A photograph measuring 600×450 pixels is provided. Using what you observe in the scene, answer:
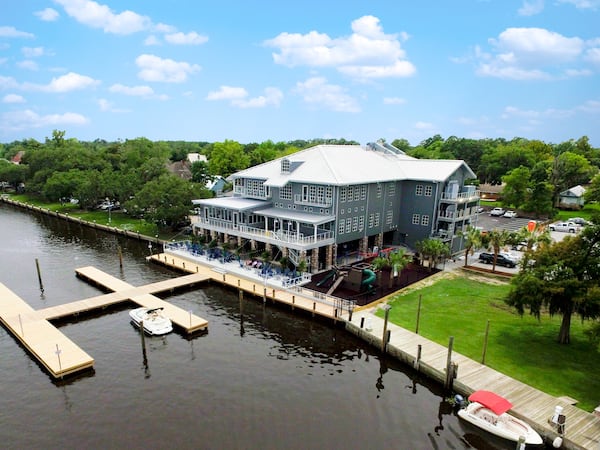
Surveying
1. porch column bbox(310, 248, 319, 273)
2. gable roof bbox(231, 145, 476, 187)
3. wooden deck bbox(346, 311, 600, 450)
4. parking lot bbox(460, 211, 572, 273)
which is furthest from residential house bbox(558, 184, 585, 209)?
wooden deck bbox(346, 311, 600, 450)

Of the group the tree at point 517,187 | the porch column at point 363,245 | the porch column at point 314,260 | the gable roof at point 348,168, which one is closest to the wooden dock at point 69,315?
the porch column at point 314,260

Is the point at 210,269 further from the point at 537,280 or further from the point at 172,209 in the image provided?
the point at 537,280

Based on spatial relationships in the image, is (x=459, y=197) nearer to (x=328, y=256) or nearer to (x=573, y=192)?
(x=328, y=256)

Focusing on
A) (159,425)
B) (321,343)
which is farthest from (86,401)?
(321,343)

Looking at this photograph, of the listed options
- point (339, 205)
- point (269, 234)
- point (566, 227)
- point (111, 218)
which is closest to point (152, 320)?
point (269, 234)

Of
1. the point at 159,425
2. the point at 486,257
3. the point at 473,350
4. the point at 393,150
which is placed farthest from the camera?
the point at 393,150

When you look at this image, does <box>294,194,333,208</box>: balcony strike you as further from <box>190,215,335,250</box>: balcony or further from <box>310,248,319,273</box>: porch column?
<box>310,248,319,273</box>: porch column
